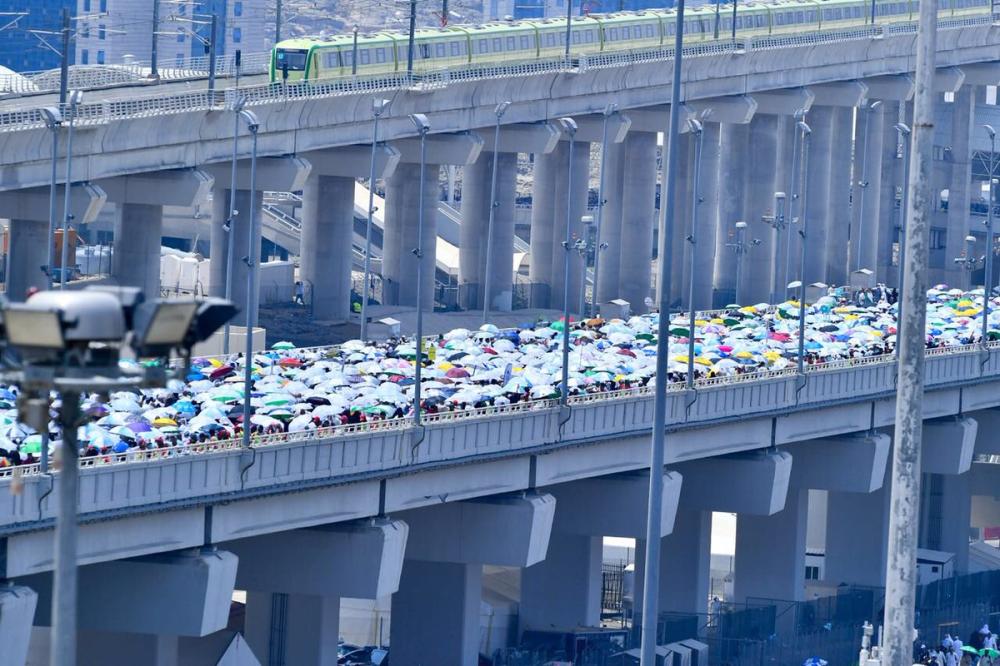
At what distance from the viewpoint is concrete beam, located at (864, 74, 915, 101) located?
12962 centimetres

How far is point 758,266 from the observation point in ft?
404

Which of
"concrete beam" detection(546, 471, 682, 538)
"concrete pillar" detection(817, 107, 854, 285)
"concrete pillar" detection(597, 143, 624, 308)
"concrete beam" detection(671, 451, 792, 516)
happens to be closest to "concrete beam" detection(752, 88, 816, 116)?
Answer: "concrete pillar" detection(597, 143, 624, 308)

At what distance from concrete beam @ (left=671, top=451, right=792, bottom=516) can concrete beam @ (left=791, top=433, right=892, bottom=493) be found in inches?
172

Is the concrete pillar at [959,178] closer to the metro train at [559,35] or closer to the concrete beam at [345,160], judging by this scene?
the metro train at [559,35]

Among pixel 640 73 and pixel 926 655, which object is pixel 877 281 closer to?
pixel 640 73

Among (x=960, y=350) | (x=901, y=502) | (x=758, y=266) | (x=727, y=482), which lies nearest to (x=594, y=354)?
(x=727, y=482)

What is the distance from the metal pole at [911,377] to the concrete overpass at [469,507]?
547 inches

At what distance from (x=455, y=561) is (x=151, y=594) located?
37.4 feet

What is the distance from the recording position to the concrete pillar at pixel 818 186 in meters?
128

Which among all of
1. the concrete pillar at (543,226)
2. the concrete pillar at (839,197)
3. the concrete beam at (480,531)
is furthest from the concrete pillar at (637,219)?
the concrete beam at (480,531)

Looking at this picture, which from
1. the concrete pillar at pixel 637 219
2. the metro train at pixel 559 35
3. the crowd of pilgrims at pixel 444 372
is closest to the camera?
the crowd of pilgrims at pixel 444 372

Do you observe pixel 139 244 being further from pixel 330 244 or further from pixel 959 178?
pixel 959 178

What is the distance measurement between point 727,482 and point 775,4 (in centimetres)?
6714

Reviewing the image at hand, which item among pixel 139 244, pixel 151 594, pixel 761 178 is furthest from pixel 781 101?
pixel 151 594
